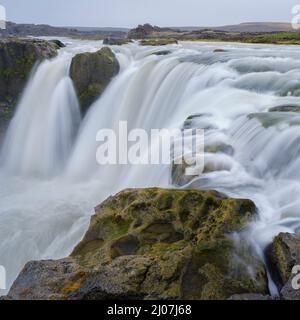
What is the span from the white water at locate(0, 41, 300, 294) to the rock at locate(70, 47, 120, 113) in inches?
16.5

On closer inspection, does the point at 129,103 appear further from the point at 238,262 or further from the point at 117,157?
the point at 238,262

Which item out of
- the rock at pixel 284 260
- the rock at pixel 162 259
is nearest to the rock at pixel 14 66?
the rock at pixel 162 259

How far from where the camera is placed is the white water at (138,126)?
8.46 m

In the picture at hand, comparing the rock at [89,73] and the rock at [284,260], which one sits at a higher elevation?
the rock at [89,73]

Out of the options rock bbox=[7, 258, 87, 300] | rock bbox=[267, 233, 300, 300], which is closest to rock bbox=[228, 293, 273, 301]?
rock bbox=[267, 233, 300, 300]

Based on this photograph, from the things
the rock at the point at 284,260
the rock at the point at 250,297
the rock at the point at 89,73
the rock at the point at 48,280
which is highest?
the rock at the point at 89,73

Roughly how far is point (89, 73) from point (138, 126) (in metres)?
4.65

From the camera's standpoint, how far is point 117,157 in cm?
1452

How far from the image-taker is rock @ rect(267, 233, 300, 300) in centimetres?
525

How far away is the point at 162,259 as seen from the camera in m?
5.83

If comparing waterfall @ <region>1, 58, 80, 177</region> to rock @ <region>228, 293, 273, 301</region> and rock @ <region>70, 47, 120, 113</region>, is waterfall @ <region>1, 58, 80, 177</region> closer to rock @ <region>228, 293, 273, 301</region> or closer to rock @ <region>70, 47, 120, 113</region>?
rock @ <region>70, 47, 120, 113</region>

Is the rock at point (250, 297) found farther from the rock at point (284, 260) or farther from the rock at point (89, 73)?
the rock at point (89, 73)

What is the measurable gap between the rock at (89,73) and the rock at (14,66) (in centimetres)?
267

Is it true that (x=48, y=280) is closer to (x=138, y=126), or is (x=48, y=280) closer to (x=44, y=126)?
(x=138, y=126)
